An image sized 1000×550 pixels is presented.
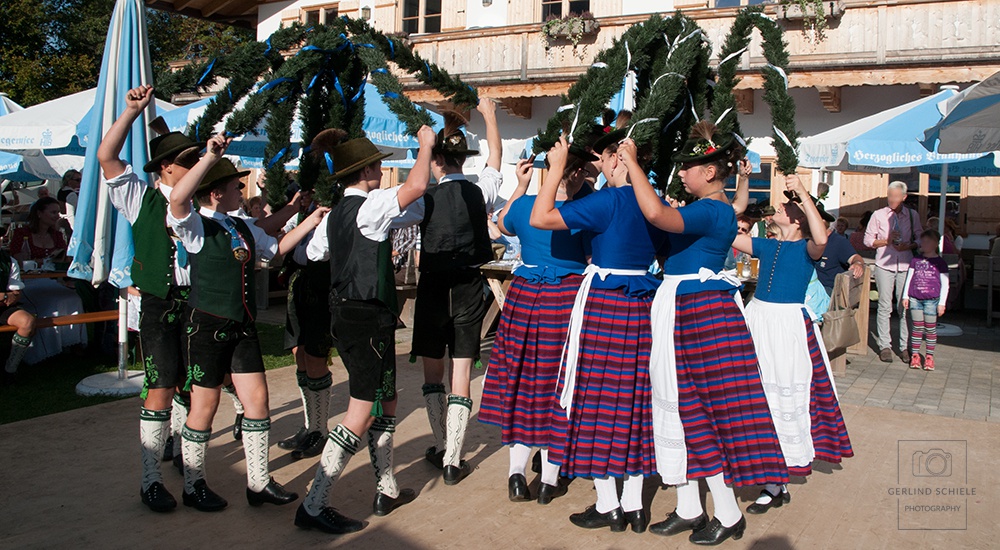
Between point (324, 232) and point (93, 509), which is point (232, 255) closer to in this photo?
point (324, 232)

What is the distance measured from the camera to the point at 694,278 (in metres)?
3.75

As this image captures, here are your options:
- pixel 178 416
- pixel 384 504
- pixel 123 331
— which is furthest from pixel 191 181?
pixel 123 331

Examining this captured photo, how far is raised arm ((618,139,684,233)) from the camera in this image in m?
3.45

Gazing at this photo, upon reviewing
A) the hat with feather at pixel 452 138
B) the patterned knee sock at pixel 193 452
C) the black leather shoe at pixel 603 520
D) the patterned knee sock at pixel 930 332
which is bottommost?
the black leather shoe at pixel 603 520

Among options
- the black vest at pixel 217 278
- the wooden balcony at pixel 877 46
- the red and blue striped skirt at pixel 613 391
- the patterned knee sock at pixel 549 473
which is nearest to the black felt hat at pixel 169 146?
the black vest at pixel 217 278

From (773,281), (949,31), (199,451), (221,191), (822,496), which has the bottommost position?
(822,496)

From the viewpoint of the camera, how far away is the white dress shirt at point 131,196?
12.5 feet

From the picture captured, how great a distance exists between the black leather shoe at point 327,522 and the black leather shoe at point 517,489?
0.84 m

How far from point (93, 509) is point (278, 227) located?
5.54ft

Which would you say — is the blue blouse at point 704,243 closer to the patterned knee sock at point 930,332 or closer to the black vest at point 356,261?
the black vest at point 356,261

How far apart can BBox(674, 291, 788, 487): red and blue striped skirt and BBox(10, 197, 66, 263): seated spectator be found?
23.6ft

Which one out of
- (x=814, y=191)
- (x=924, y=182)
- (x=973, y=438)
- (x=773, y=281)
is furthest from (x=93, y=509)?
(x=924, y=182)

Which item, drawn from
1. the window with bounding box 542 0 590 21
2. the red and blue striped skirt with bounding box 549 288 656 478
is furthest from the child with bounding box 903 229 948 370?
the window with bounding box 542 0 590 21

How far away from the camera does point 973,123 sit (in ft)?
23.6
